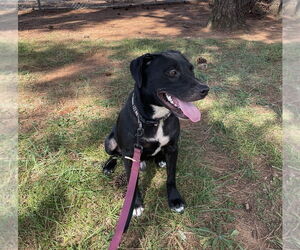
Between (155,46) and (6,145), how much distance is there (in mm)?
4296

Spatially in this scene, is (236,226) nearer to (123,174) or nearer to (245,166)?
(245,166)

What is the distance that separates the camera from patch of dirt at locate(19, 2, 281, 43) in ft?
27.0

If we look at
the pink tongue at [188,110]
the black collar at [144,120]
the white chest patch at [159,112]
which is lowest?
the black collar at [144,120]

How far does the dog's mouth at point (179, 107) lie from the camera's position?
95.8 inches

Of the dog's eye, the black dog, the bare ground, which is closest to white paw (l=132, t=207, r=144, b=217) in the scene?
the black dog

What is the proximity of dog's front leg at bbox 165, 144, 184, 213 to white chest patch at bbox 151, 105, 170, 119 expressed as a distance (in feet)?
1.18

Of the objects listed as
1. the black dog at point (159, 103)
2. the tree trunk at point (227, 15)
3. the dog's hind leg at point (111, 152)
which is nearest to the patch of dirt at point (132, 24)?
the tree trunk at point (227, 15)

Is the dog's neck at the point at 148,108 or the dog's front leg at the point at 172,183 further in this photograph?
the dog's front leg at the point at 172,183

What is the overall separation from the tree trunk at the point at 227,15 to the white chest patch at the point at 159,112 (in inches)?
266

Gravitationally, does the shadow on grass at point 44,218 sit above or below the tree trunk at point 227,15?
below

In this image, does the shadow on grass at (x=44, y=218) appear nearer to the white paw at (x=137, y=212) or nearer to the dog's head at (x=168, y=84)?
the white paw at (x=137, y=212)

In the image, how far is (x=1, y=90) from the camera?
5.09 metres

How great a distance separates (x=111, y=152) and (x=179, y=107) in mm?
1171

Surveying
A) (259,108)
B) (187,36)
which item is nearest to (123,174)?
(259,108)
